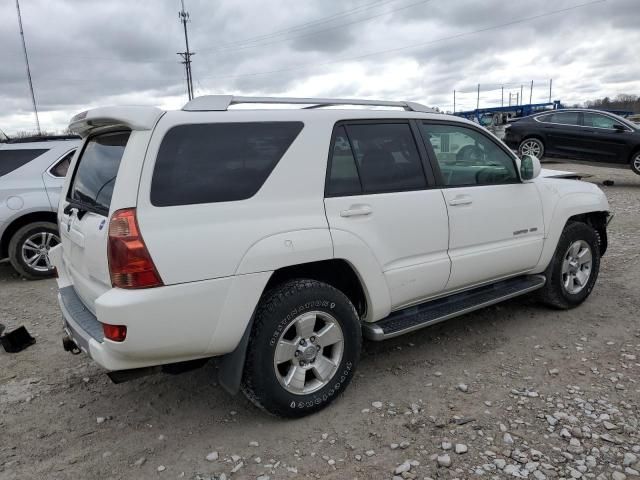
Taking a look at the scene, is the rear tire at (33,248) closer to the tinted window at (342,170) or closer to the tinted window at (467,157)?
the tinted window at (342,170)

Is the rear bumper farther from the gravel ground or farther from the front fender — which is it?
the front fender

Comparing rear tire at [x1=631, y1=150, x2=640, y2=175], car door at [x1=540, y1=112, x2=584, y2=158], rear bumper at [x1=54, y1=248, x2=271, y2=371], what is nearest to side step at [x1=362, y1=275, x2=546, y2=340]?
rear bumper at [x1=54, y1=248, x2=271, y2=371]

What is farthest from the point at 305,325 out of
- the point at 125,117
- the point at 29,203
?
the point at 29,203

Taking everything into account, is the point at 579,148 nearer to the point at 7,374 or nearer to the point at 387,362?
the point at 387,362

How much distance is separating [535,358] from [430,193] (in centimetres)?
147

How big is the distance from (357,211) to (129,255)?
133 centimetres

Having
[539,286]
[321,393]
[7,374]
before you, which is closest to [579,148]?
[539,286]

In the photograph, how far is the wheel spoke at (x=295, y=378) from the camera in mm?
2972

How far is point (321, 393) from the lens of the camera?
121 inches

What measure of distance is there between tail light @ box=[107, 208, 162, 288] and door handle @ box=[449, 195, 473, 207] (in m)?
Result: 2.07

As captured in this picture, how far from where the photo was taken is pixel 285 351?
2.91 metres

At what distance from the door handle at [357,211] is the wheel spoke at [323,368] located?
0.87 metres

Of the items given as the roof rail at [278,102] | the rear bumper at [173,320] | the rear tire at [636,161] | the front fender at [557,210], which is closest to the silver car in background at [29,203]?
the rear bumper at [173,320]

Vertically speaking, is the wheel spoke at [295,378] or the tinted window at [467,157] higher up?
the tinted window at [467,157]
